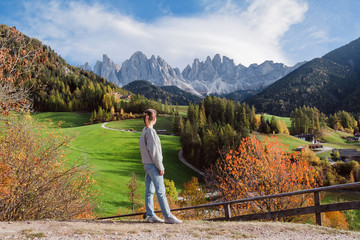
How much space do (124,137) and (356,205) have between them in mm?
74932

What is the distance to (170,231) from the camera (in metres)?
5.73

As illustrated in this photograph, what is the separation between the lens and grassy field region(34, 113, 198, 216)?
35.6 meters

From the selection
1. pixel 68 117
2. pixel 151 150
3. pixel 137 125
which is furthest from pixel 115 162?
pixel 68 117

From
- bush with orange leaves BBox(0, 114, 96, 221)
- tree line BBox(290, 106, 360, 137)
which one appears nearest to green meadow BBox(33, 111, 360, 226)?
bush with orange leaves BBox(0, 114, 96, 221)

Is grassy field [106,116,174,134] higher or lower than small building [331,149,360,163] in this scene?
higher

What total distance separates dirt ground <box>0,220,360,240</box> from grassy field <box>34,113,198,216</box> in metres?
25.1

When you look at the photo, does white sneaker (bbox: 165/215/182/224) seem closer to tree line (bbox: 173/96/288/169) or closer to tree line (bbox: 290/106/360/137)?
tree line (bbox: 173/96/288/169)

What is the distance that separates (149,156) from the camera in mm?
6355

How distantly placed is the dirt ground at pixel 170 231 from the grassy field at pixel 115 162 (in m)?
25.1

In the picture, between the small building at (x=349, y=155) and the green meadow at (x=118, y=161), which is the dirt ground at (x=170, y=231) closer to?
the green meadow at (x=118, y=161)

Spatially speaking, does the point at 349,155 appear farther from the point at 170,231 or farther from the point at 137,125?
the point at 170,231

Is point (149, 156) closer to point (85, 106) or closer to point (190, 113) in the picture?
point (190, 113)

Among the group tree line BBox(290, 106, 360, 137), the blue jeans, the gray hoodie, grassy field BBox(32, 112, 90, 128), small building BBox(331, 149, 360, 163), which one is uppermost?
grassy field BBox(32, 112, 90, 128)

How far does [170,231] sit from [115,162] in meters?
53.4
